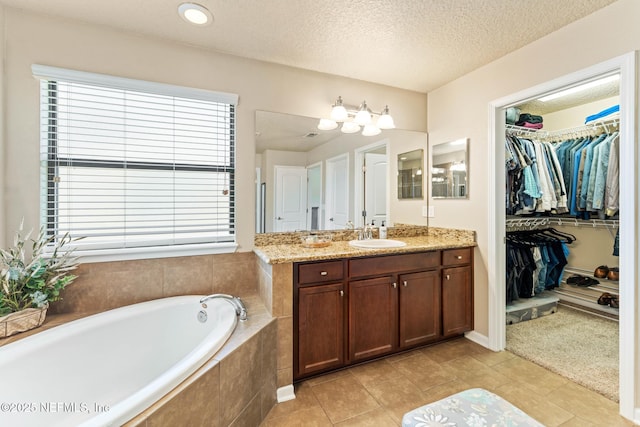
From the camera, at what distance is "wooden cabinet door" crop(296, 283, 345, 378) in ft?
6.10

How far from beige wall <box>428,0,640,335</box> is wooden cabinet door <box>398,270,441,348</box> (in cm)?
47

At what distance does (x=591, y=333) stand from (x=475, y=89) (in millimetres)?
2522

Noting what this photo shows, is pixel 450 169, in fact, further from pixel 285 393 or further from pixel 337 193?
pixel 285 393

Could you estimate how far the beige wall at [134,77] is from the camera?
1.71 m

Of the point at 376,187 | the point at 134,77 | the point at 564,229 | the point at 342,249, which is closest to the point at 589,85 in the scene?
the point at 564,229

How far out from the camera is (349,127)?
102 inches

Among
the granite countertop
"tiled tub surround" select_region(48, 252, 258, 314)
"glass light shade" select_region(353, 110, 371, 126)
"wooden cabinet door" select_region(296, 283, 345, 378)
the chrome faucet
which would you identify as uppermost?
"glass light shade" select_region(353, 110, 371, 126)

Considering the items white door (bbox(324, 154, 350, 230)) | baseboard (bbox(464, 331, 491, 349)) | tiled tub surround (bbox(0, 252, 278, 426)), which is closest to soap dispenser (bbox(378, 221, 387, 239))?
white door (bbox(324, 154, 350, 230))

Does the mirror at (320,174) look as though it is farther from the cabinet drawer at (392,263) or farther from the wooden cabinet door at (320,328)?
the wooden cabinet door at (320,328)

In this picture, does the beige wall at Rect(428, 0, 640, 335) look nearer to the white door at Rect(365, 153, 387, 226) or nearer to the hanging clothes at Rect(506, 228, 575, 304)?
the white door at Rect(365, 153, 387, 226)

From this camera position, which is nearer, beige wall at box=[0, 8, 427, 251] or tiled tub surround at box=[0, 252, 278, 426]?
tiled tub surround at box=[0, 252, 278, 426]

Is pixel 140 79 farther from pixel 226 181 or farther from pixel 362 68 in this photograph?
pixel 362 68

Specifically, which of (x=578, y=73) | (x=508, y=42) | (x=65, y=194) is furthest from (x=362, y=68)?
(x=65, y=194)

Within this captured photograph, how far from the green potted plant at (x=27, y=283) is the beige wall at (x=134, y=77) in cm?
20
